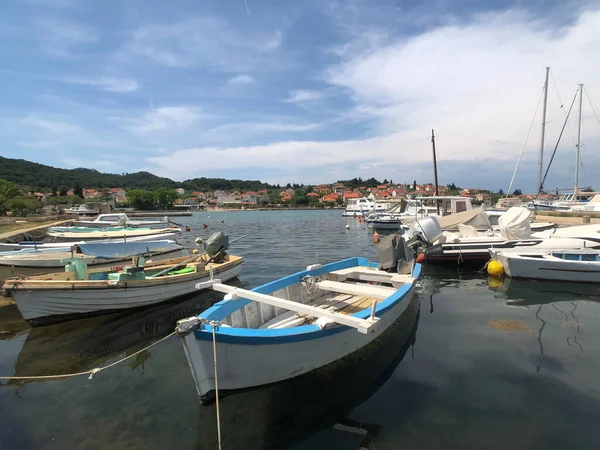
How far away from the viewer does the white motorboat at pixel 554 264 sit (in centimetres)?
1148

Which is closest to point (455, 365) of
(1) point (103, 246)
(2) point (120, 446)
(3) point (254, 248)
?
(2) point (120, 446)

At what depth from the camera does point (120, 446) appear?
420 cm

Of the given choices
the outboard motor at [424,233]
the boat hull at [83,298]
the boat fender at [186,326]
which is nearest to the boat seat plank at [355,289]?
the boat fender at [186,326]

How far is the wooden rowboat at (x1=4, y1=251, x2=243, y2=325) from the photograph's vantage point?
748cm

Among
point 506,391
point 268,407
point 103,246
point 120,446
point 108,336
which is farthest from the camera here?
point 103,246

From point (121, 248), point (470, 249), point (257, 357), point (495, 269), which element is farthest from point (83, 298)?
point (470, 249)

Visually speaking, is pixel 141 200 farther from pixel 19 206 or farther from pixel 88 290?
pixel 88 290

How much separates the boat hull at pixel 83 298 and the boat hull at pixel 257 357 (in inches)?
205

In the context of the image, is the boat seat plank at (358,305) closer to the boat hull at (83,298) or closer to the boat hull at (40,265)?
the boat hull at (83,298)

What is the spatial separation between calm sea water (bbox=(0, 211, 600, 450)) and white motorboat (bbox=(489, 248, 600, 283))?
3886 mm

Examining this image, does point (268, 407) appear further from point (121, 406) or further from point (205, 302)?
point (205, 302)

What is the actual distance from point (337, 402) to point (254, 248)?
18.9 m

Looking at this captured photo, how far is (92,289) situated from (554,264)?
14.7 meters

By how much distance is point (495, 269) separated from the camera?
13.1 meters
